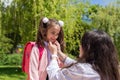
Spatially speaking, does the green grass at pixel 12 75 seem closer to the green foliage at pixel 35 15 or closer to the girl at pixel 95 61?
the green foliage at pixel 35 15


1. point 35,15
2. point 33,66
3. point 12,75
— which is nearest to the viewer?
point 33,66

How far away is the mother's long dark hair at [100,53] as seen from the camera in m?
2.50

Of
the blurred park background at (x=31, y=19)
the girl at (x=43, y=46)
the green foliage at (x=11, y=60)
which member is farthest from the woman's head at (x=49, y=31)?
the green foliage at (x=11, y=60)

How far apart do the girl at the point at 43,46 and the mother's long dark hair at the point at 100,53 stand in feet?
3.45

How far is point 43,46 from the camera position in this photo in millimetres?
3570

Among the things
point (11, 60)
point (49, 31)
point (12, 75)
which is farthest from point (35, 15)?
point (49, 31)

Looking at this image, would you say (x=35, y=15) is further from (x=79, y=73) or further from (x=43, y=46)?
(x=79, y=73)

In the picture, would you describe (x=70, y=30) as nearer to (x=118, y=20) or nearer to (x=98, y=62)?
(x=118, y=20)

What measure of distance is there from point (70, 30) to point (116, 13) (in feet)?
20.7

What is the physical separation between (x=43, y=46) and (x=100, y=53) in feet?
3.84

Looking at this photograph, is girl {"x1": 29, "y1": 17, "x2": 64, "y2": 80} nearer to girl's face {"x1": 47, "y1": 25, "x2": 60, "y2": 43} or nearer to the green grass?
girl's face {"x1": 47, "y1": 25, "x2": 60, "y2": 43}

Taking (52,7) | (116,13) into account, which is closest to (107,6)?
(116,13)

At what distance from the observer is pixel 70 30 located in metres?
14.5

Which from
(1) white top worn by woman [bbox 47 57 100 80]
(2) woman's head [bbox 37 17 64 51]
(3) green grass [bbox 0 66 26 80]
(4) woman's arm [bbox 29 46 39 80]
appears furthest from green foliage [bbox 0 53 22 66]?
(1) white top worn by woman [bbox 47 57 100 80]
